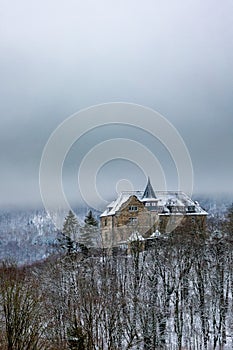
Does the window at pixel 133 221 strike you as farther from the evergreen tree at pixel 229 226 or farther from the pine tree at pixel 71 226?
the evergreen tree at pixel 229 226

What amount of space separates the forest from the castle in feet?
5.56

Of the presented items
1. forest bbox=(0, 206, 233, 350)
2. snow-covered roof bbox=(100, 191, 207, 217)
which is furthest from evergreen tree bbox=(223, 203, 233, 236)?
snow-covered roof bbox=(100, 191, 207, 217)

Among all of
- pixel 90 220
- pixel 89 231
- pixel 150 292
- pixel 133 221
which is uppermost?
pixel 133 221

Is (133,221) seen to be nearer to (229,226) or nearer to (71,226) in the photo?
(71,226)

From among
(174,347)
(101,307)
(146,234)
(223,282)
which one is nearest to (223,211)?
(146,234)

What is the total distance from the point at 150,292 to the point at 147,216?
30.7ft

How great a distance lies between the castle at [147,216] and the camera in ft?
96.0

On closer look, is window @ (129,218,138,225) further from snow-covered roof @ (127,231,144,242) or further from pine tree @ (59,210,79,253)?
pine tree @ (59,210,79,253)

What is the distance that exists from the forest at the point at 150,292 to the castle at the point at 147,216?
1695 millimetres

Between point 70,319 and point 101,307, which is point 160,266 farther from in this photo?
point 70,319

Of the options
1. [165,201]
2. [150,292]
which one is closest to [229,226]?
[150,292]

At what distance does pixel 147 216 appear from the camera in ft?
105

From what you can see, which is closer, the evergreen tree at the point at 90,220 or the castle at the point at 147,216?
the evergreen tree at the point at 90,220

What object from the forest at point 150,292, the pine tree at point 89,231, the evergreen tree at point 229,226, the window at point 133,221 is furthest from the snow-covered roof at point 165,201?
the evergreen tree at point 229,226
